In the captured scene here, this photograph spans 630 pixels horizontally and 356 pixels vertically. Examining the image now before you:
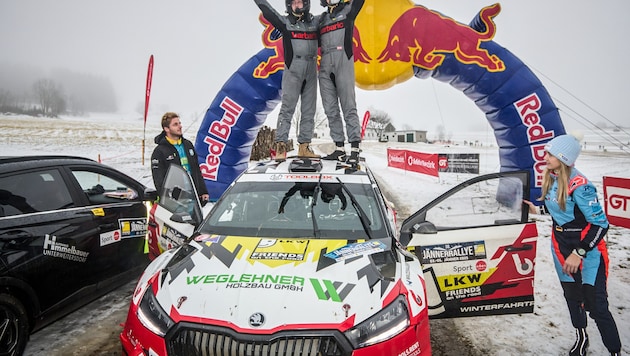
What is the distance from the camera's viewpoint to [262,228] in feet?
9.75

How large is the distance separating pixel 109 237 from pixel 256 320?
8.65 feet

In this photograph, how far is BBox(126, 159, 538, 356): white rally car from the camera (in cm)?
194

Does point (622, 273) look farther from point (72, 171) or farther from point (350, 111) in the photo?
point (72, 171)

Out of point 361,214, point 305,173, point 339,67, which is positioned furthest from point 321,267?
point 339,67

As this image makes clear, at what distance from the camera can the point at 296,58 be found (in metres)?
5.27

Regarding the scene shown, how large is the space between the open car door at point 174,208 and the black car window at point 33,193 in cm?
81

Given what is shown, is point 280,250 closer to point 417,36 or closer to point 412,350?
point 412,350

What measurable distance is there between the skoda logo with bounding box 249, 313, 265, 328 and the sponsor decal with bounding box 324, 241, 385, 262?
67 cm

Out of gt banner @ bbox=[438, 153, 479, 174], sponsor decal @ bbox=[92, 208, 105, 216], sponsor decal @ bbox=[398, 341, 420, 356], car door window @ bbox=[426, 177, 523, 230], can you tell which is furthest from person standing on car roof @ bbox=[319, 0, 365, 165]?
A: gt banner @ bbox=[438, 153, 479, 174]

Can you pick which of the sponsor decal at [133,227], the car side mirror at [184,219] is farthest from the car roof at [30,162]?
the car side mirror at [184,219]

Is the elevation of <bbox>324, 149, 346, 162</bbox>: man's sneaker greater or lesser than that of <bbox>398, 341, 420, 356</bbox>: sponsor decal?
greater

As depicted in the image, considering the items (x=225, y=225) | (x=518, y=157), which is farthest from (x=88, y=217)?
(x=518, y=157)

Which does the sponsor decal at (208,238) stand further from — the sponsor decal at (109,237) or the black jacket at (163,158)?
the black jacket at (163,158)

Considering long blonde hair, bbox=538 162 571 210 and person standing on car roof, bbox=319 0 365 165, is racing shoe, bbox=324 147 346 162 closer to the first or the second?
person standing on car roof, bbox=319 0 365 165
